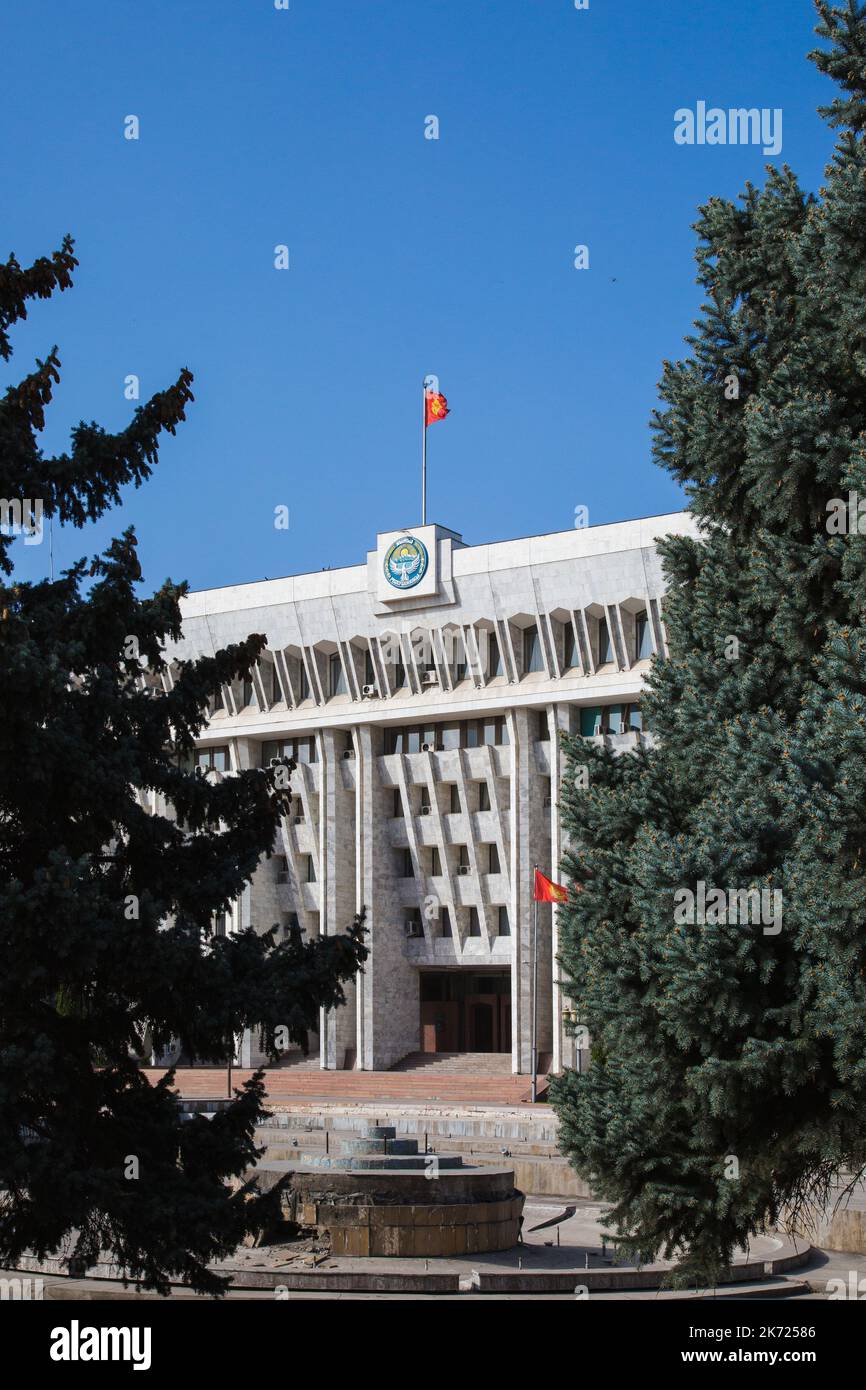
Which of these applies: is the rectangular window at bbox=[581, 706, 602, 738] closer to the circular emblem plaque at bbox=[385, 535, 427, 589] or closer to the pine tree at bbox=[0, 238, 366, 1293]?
the circular emblem plaque at bbox=[385, 535, 427, 589]

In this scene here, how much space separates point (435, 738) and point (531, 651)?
496 cm

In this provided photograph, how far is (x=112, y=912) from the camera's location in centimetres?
1048

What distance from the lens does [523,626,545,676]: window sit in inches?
1849

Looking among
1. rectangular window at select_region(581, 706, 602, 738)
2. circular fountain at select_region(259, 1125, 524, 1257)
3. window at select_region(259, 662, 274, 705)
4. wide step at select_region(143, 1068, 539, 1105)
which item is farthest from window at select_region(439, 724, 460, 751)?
circular fountain at select_region(259, 1125, 524, 1257)

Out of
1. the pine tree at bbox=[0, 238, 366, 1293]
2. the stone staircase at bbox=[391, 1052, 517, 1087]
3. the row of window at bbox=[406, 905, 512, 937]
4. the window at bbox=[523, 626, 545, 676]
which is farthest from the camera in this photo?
the row of window at bbox=[406, 905, 512, 937]

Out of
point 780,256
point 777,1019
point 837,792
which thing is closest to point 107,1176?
point 777,1019

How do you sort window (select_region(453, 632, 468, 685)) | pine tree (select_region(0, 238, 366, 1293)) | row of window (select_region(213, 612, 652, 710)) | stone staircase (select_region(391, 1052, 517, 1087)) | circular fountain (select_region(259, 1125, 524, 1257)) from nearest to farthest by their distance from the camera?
pine tree (select_region(0, 238, 366, 1293)), circular fountain (select_region(259, 1125, 524, 1257)), row of window (select_region(213, 612, 652, 710)), stone staircase (select_region(391, 1052, 517, 1087)), window (select_region(453, 632, 468, 685))

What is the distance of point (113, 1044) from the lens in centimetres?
1147

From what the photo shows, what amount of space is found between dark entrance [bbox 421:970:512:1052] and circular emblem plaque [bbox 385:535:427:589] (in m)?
13.6

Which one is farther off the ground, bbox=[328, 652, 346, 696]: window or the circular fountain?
bbox=[328, 652, 346, 696]: window

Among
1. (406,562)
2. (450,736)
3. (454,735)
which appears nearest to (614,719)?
(454,735)

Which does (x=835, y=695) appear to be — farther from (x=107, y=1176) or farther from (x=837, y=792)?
(x=107, y=1176)
